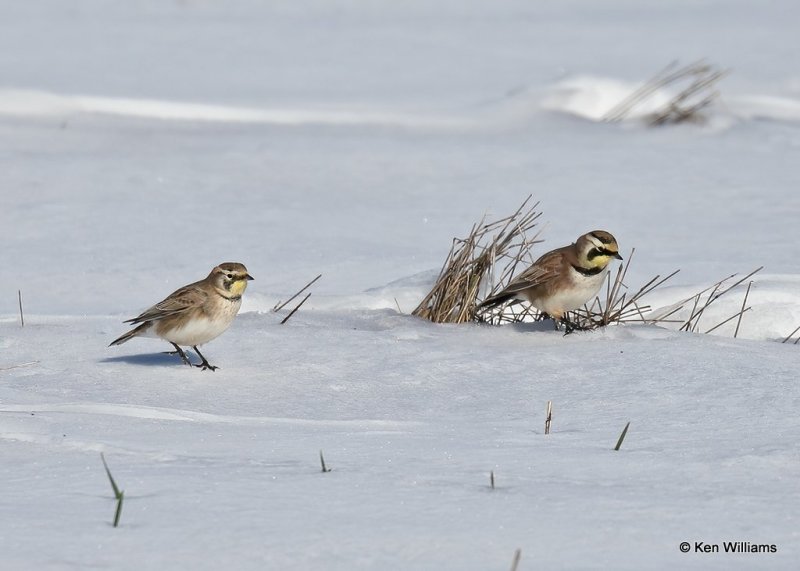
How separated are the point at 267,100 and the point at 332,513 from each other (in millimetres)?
9039

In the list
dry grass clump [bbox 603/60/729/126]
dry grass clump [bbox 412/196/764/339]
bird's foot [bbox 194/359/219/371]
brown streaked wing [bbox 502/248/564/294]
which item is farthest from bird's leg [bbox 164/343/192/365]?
dry grass clump [bbox 603/60/729/126]

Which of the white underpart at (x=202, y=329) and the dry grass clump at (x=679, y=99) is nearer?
the white underpart at (x=202, y=329)

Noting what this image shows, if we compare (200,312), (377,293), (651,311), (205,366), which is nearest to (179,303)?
(200,312)

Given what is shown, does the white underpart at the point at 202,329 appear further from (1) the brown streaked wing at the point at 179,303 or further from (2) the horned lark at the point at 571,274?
(2) the horned lark at the point at 571,274

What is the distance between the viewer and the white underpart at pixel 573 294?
216 inches

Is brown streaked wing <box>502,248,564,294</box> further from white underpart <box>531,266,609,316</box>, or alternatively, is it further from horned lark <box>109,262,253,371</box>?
horned lark <box>109,262,253,371</box>

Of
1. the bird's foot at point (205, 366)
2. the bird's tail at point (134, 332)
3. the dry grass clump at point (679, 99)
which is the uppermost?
the dry grass clump at point (679, 99)

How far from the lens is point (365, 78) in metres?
12.9

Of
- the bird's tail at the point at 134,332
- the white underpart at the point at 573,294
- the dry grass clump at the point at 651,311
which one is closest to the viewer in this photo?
the bird's tail at the point at 134,332

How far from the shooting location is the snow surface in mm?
3045

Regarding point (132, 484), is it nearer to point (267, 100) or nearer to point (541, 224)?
point (541, 224)

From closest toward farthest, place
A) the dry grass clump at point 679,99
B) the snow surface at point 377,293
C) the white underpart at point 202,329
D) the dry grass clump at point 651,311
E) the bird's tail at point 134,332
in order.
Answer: the snow surface at point 377,293 < the white underpart at point 202,329 < the bird's tail at point 134,332 < the dry grass clump at point 651,311 < the dry grass clump at point 679,99

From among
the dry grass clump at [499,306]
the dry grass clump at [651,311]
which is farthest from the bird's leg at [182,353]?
the dry grass clump at [651,311]

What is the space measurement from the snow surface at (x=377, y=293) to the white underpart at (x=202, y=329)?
0.13m
